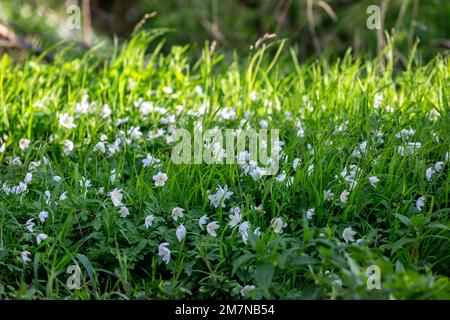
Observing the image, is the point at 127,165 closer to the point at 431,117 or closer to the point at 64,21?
the point at 431,117

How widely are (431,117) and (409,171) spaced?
74cm

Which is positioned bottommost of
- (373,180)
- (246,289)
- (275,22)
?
(246,289)

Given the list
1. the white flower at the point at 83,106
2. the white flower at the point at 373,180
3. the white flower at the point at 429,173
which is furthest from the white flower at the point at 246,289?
the white flower at the point at 83,106

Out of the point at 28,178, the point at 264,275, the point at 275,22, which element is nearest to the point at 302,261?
the point at 264,275

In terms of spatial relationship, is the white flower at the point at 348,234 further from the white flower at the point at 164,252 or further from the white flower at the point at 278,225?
the white flower at the point at 164,252

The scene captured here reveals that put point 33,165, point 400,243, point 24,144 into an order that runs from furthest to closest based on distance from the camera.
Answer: point 24,144, point 33,165, point 400,243

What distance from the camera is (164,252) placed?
248cm

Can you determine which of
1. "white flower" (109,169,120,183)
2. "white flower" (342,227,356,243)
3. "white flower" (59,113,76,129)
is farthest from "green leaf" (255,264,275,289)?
"white flower" (59,113,76,129)

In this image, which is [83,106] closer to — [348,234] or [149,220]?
[149,220]

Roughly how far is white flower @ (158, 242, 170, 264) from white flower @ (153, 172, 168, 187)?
39 cm

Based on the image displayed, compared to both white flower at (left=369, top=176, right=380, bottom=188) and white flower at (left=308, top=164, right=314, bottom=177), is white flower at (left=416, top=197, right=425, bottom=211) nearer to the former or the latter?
white flower at (left=369, top=176, right=380, bottom=188)

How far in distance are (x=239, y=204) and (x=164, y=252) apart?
0.47m

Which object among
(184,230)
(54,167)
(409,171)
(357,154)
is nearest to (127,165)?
(54,167)
